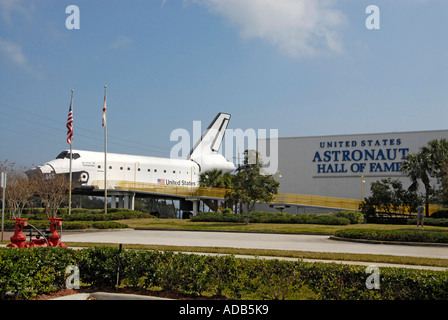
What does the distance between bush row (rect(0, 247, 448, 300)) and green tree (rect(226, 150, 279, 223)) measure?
21410 millimetres

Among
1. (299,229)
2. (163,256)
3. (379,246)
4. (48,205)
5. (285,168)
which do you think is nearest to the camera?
(163,256)

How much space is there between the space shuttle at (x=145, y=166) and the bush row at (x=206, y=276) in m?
33.2

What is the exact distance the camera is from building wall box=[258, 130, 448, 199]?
45.9m

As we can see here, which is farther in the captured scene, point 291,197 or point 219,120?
point 219,120

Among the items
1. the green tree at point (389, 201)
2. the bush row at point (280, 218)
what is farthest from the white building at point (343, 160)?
the bush row at point (280, 218)

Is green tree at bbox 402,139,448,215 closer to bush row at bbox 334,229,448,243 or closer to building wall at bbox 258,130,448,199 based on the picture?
building wall at bbox 258,130,448,199

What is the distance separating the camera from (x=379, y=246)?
1833cm

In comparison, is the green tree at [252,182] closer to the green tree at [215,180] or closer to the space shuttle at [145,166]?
the green tree at [215,180]

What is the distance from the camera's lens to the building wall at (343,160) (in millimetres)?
45938

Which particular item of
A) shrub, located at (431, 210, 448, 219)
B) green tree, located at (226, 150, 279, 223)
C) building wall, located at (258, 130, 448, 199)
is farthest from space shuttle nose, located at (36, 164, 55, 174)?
shrub, located at (431, 210, 448, 219)

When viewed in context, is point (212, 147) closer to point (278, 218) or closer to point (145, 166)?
point (145, 166)
